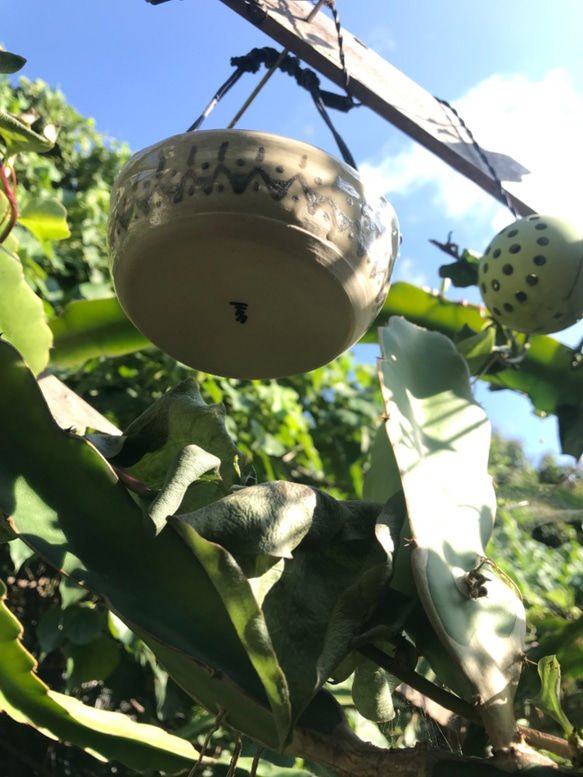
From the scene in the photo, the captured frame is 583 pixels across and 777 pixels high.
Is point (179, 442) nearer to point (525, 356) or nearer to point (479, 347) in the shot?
point (479, 347)

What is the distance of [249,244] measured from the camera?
1.87 ft

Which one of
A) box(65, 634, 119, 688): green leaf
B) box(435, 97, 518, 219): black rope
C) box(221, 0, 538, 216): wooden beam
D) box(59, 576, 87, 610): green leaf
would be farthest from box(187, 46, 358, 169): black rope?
box(65, 634, 119, 688): green leaf

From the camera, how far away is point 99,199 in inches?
81.2

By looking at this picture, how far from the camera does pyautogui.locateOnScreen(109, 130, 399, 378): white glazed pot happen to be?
0.56 metres

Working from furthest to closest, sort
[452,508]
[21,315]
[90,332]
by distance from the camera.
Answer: [90,332]
[21,315]
[452,508]

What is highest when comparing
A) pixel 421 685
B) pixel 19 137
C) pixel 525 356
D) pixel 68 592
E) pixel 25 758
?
pixel 525 356

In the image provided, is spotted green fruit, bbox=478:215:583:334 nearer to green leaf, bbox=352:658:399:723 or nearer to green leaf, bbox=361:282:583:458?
green leaf, bbox=361:282:583:458

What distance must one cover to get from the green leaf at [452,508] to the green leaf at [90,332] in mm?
549

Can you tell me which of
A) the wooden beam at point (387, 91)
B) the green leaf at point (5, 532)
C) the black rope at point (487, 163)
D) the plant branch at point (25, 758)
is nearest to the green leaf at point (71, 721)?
the green leaf at point (5, 532)

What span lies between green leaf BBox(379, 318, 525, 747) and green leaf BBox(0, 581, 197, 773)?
34 centimetres

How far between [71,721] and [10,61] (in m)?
0.67

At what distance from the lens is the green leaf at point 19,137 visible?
85cm

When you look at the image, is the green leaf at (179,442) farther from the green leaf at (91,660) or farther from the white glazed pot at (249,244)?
the green leaf at (91,660)

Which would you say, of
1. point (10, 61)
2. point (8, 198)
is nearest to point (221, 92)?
point (10, 61)
